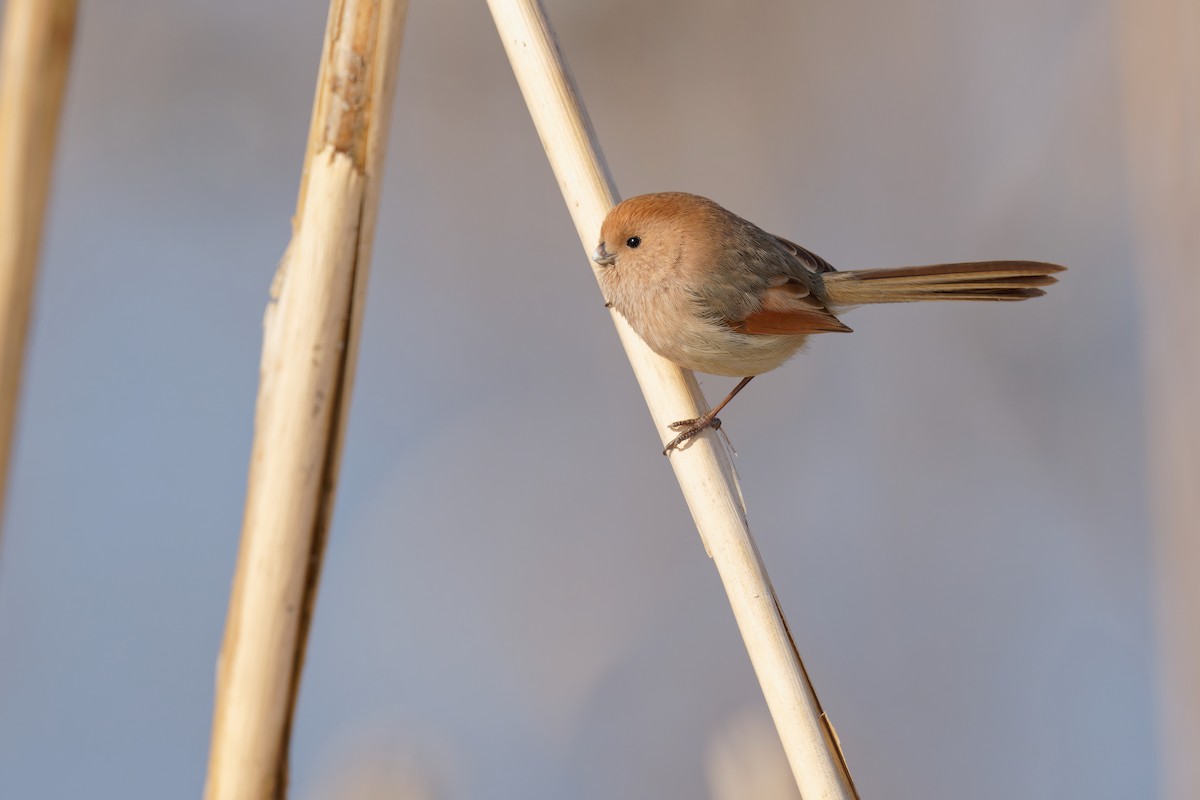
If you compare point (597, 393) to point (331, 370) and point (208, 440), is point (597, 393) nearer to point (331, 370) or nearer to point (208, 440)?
point (208, 440)

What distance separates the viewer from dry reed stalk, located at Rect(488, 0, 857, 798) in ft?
3.71

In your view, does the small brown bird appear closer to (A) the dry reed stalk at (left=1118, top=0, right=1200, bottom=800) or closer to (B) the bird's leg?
(B) the bird's leg

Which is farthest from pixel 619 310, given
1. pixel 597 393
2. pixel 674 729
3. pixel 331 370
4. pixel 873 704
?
pixel 873 704

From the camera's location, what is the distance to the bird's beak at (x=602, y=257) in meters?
1.51

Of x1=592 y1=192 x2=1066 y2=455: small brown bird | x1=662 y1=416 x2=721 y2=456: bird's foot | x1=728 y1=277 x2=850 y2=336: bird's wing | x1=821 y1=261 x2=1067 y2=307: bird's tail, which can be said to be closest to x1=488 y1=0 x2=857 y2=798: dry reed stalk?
x1=662 y1=416 x2=721 y2=456: bird's foot

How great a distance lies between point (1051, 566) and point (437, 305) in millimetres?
1584

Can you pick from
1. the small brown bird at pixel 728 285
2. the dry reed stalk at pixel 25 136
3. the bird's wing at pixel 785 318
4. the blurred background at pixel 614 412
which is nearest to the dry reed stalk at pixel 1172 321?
the small brown bird at pixel 728 285

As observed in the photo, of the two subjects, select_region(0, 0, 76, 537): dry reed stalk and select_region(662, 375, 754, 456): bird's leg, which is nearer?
select_region(0, 0, 76, 537): dry reed stalk

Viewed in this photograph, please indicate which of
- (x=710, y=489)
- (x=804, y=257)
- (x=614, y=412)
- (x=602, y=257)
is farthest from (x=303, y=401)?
(x=614, y=412)

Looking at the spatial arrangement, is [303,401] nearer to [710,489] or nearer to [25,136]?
[25,136]

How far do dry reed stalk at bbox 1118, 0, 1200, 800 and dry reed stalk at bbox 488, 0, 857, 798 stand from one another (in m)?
0.89

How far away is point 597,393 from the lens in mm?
2436

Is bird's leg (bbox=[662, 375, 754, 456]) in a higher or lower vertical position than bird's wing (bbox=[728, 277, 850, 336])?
lower

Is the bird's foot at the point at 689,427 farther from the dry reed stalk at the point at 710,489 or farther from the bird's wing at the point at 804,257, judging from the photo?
the bird's wing at the point at 804,257
